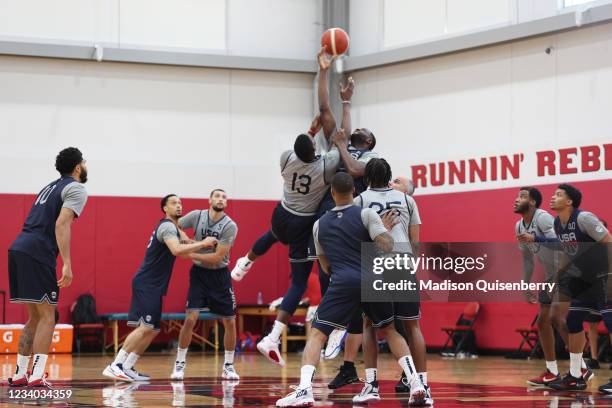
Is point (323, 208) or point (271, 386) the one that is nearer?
point (323, 208)

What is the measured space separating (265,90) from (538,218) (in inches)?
388

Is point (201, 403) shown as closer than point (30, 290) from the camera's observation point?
Yes

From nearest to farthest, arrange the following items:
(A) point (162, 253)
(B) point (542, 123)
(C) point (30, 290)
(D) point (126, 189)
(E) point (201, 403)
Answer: (E) point (201, 403), (C) point (30, 290), (A) point (162, 253), (B) point (542, 123), (D) point (126, 189)

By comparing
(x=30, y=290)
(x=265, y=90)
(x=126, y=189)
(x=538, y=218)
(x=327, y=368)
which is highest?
(x=265, y=90)

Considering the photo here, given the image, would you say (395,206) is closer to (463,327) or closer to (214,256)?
(214,256)

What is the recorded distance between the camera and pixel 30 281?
27.9ft

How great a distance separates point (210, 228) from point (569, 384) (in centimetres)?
443

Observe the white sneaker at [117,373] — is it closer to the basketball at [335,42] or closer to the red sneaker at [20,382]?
the red sneaker at [20,382]

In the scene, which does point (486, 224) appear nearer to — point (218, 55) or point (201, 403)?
point (218, 55)

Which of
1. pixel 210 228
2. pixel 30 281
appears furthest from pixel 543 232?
pixel 30 281

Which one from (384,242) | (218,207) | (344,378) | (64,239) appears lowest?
(344,378)

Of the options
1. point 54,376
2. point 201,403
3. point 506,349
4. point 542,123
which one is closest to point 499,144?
point 542,123

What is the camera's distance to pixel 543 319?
33.0 feet

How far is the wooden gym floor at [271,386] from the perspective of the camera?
7.95m
